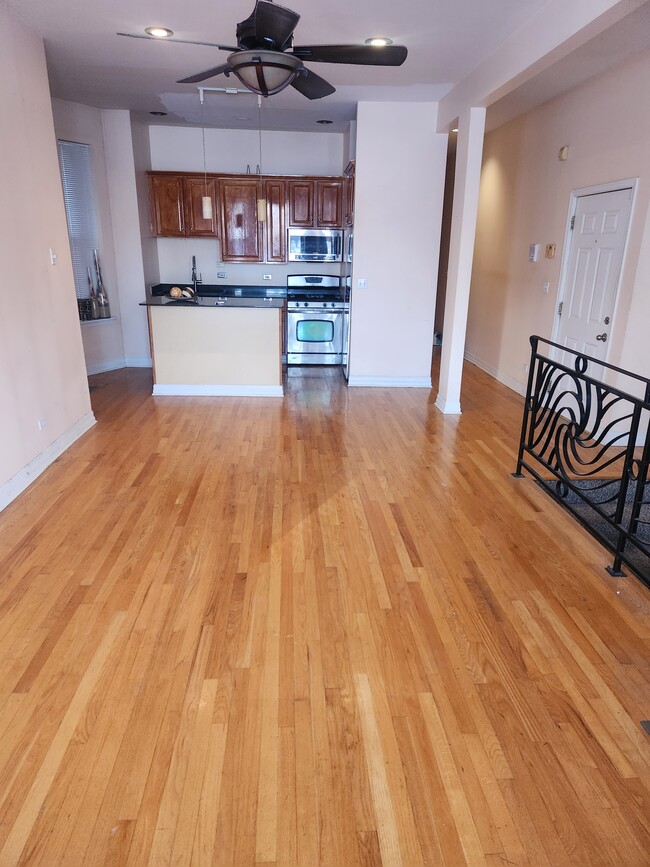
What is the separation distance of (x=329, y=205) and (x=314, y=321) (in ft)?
5.02

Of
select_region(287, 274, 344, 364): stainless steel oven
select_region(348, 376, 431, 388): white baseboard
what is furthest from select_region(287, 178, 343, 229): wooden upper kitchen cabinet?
select_region(348, 376, 431, 388): white baseboard

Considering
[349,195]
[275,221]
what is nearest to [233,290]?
[275,221]

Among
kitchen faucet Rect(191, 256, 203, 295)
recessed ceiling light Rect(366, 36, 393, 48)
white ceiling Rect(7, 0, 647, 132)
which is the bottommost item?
kitchen faucet Rect(191, 256, 203, 295)

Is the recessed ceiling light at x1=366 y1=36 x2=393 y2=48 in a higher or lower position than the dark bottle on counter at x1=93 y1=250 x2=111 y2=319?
higher

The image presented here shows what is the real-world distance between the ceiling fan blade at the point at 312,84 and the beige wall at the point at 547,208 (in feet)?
8.16

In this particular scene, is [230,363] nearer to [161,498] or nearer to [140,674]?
[161,498]

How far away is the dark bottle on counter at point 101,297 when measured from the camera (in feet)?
22.0

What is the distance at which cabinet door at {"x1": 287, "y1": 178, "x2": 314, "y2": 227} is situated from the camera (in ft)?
23.1

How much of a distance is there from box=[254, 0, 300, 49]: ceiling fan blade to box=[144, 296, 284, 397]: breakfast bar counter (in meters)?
3.10

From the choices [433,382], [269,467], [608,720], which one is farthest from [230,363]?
[608,720]

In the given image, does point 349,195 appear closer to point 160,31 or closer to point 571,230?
point 571,230

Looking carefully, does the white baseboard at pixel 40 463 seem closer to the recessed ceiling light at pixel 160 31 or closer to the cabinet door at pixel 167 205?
the recessed ceiling light at pixel 160 31

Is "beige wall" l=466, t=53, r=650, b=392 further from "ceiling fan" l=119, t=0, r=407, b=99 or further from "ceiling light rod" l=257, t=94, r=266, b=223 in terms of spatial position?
"ceiling light rod" l=257, t=94, r=266, b=223

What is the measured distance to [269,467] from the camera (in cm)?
409
